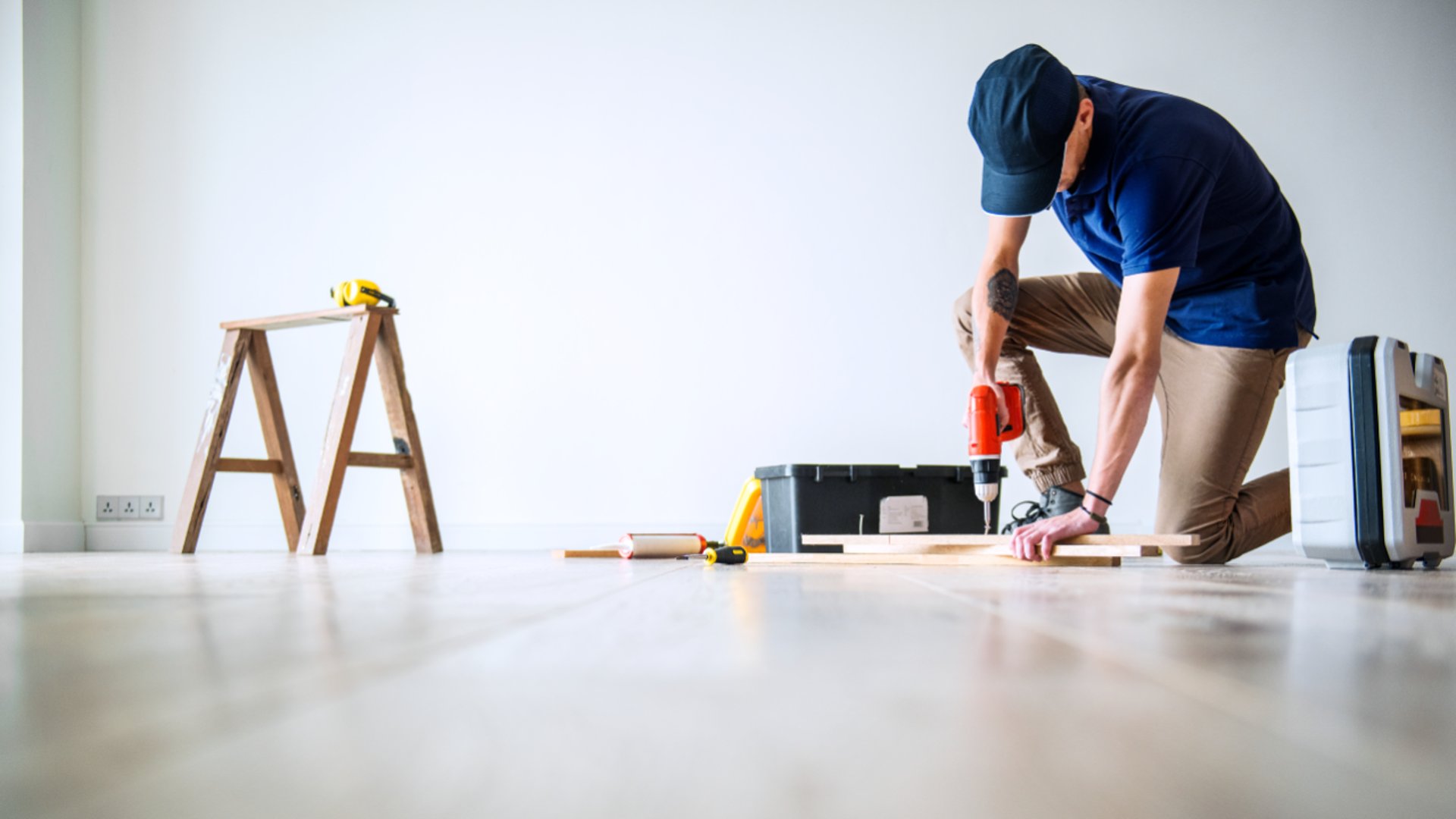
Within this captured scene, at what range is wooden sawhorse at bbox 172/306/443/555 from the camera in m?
3.06

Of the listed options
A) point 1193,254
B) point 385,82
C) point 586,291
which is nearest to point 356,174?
point 385,82

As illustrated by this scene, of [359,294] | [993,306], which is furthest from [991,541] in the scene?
[359,294]

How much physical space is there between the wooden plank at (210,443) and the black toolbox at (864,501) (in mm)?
1962

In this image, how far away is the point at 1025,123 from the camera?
5.82 ft

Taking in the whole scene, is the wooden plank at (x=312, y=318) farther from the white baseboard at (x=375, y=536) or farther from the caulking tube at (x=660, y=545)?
the caulking tube at (x=660, y=545)

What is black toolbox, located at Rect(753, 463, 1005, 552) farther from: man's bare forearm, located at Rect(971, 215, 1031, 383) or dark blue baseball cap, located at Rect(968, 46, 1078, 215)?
dark blue baseball cap, located at Rect(968, 46, 1078, 215)

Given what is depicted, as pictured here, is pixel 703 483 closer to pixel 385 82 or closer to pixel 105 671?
pixel 385 82

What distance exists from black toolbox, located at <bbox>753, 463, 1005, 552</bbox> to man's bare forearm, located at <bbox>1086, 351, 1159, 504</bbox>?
2.62 ft

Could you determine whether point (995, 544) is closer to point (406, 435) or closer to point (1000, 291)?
point (1000, 291)

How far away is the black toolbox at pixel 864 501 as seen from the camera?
2.57 meters

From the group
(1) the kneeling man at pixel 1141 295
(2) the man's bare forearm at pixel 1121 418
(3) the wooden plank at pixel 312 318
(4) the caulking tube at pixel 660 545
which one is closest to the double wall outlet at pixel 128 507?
(3) the wooden plank at pixel 312 318

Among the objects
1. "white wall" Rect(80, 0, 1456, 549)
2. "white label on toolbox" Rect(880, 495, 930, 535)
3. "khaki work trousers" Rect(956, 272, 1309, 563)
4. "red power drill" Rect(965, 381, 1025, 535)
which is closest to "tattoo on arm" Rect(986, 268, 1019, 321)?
"khaki work trousers" Rect(956, 272, 1309, 563)

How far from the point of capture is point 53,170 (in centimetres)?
436

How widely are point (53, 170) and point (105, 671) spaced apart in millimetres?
5047
